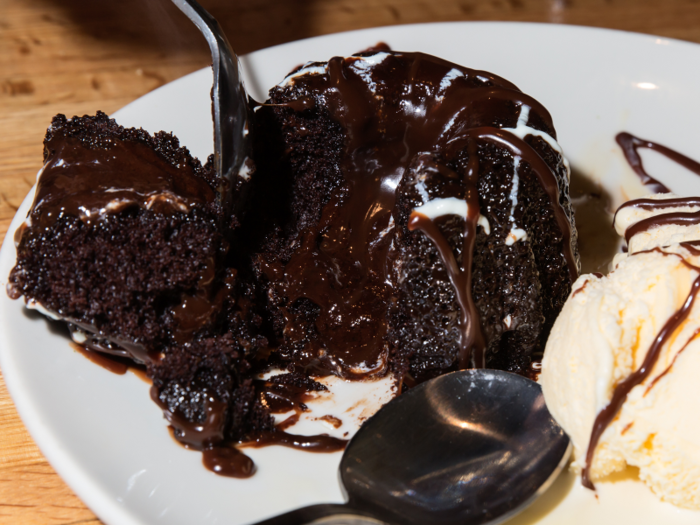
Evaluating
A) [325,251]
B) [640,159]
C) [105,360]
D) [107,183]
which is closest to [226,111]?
[107,183]

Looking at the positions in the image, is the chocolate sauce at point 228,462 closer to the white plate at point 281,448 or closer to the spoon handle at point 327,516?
the white plate at point 281,448

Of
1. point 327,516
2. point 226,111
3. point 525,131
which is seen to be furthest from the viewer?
point 226,111

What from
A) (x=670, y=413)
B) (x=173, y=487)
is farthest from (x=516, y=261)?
(x=173, y=487)

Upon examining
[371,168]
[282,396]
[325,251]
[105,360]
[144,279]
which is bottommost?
[282,396]

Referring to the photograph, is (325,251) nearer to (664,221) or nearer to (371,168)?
(371,168)

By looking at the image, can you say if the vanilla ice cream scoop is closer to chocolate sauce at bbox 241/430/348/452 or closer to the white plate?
the white plate

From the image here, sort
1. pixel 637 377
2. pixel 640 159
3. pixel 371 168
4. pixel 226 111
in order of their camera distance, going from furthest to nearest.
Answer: pixel 640 159 < pixel 371 168 < pixel 226 111 < pixel 637 377
